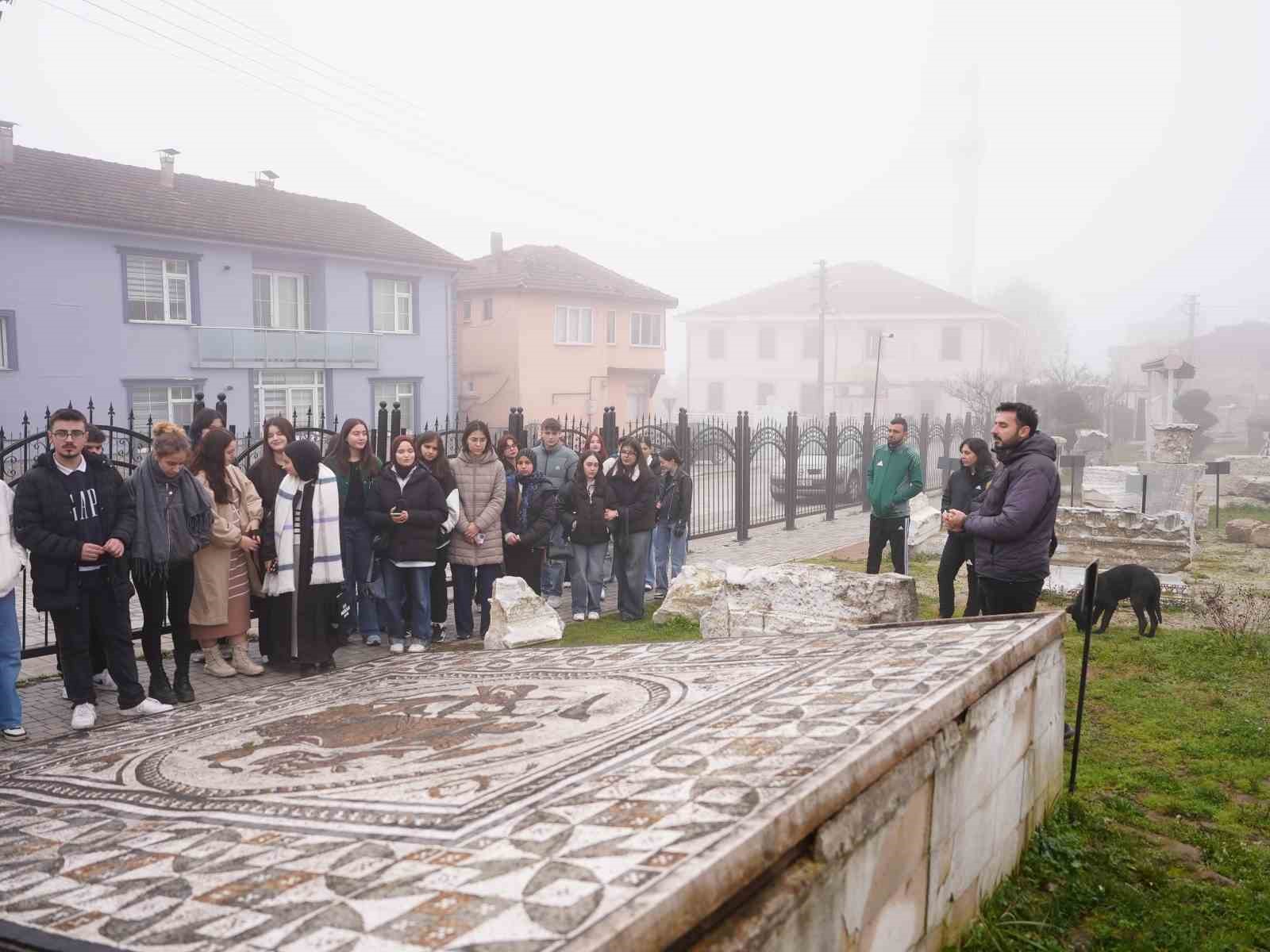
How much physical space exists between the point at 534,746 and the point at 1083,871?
253 centimetres

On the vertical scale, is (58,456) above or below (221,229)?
below

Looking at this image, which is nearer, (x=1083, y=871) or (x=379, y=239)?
(x=1083, y=871)

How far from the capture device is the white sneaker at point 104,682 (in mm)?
7262

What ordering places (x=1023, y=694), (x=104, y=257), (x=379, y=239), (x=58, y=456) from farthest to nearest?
1. (x=379, y=239)
2. (x=104, y=257)
3. (x=58, y=456)
4. (x=1023, y=694)

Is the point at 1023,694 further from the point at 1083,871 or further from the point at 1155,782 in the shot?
the point at 1155,782

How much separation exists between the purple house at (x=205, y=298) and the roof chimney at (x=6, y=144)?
34mm

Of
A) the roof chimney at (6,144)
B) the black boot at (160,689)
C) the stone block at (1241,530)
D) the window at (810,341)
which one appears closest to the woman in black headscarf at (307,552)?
the black boot at (160,689)

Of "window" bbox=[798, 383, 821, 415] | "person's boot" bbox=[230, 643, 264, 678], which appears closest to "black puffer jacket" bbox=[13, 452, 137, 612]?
"person's boot" bbox=[230, 643, 264, 678]

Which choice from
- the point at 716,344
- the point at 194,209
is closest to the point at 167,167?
the point at 194,209

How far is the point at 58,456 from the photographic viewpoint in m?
6.17

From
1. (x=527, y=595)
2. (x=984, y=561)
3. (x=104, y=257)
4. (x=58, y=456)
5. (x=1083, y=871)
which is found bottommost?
(x=1083, y=871)

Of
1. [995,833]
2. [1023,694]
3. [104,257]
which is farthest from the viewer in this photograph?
[104,257]

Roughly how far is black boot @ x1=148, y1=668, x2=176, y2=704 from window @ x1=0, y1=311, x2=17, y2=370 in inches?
727

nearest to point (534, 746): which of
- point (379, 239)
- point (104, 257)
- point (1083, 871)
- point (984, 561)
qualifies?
point (1083, 871)
